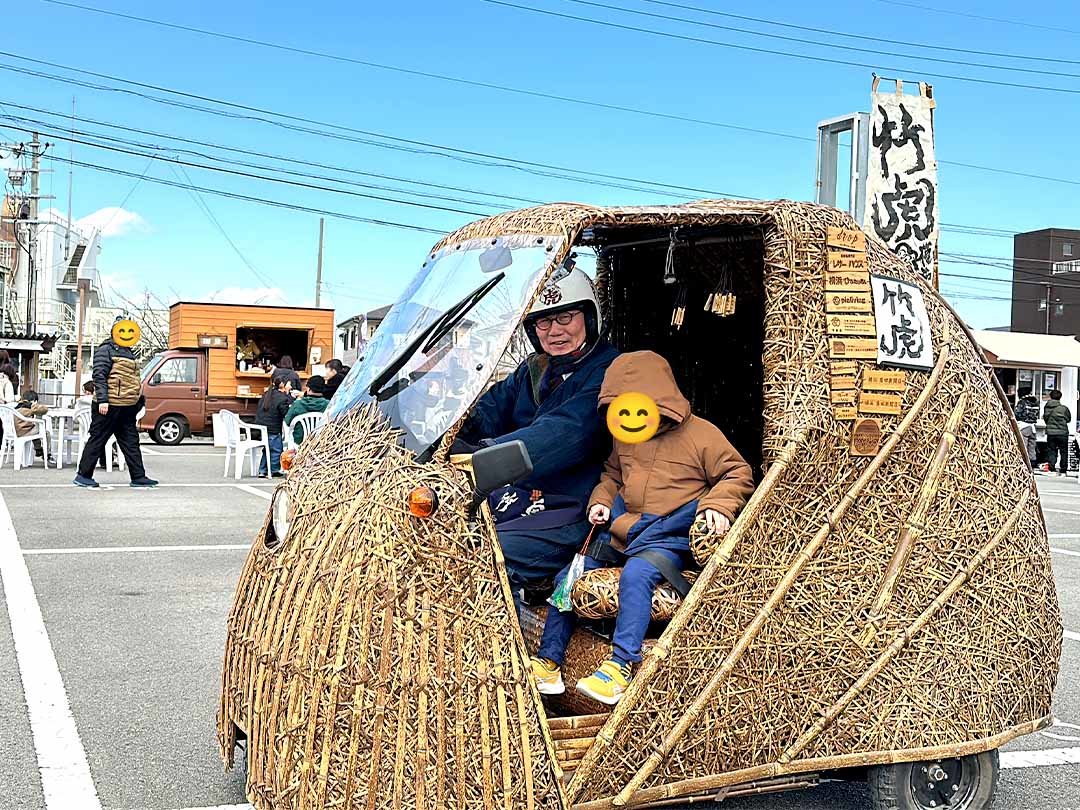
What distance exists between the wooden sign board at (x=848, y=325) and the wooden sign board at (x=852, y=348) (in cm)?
3

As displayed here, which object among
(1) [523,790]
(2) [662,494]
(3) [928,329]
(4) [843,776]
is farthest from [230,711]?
(3) [928,329]

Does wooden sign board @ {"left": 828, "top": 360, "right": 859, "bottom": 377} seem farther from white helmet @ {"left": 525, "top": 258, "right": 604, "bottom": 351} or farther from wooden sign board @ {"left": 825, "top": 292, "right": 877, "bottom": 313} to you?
white helmet @ {"left": 525, "top": 258, "right": 604, "bottom": 351}

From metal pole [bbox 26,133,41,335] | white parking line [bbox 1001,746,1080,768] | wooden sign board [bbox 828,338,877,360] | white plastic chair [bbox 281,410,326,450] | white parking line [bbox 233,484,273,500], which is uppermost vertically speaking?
metal pole [bbox 26,133,41,335]

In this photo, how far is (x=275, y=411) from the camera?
1802cm

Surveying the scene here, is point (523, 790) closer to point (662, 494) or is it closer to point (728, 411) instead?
point (662, 494)

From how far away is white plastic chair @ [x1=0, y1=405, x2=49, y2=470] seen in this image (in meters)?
18.6

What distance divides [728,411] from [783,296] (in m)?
1.99

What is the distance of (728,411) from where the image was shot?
20.4 ft

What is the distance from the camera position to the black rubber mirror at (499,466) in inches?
139

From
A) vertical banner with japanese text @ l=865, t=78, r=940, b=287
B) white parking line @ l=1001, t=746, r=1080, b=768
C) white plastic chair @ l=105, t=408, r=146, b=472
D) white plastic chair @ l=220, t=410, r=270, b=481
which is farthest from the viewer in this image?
white plastic chair @ l=105, t=408, r=146, b=472

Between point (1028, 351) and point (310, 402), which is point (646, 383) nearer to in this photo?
point (310, 402)

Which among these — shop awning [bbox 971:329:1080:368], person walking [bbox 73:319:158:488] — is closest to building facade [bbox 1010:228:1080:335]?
shop awning [bbox 971:329:1080:368]

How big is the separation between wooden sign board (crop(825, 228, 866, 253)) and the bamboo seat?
4.33 feet

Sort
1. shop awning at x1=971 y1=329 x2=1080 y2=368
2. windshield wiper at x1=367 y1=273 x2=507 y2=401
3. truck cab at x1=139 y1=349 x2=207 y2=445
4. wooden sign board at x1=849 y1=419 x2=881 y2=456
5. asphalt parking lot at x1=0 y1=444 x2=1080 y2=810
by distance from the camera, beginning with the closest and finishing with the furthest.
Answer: windshield wiper at x1=367 y1=273 x2=507 y2=401
wooden sign board at x1=849 y1=419 x2=881 y2=456
asphalt parking lot at x1=0 y1=444 x2=1080 y2=810
truck cab at x1=139 y1=349 x2=207 y2=445
shop awning at x1=971 y1=329 x2=1080 y2=368
